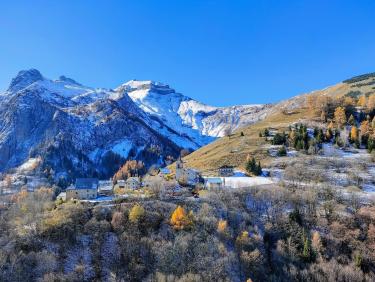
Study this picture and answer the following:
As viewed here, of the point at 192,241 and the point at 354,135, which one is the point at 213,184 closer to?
the point at 192,241

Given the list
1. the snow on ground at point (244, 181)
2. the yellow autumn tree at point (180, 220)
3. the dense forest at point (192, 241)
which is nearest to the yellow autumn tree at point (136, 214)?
the dense forest at point (192, 241)

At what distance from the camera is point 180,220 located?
274 ft

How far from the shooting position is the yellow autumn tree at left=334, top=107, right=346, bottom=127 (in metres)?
167

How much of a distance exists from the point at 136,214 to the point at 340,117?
402 feet

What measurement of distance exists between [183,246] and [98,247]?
17.3 meters

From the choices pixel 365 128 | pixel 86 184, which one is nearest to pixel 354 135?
pixel 365 128

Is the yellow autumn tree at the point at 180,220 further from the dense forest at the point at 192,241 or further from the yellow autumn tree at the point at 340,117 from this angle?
the yellow autumn tree at the point at 340,117

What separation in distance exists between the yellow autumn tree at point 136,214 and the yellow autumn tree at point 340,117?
116338 millimetres

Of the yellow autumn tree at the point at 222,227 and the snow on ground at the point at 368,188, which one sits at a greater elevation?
the snow on ground at the point at 368,188

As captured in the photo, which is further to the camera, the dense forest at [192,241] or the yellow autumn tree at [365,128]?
the yellow autumn tree at [365,128]

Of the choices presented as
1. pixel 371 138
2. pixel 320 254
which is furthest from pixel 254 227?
pixel 371 138

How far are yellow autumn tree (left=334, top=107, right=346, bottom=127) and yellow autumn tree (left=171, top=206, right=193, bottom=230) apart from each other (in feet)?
358

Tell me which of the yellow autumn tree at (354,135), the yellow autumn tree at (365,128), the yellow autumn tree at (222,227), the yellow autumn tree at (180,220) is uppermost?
the yellow autumn tree at (365,128)

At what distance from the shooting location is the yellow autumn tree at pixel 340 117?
167 m
